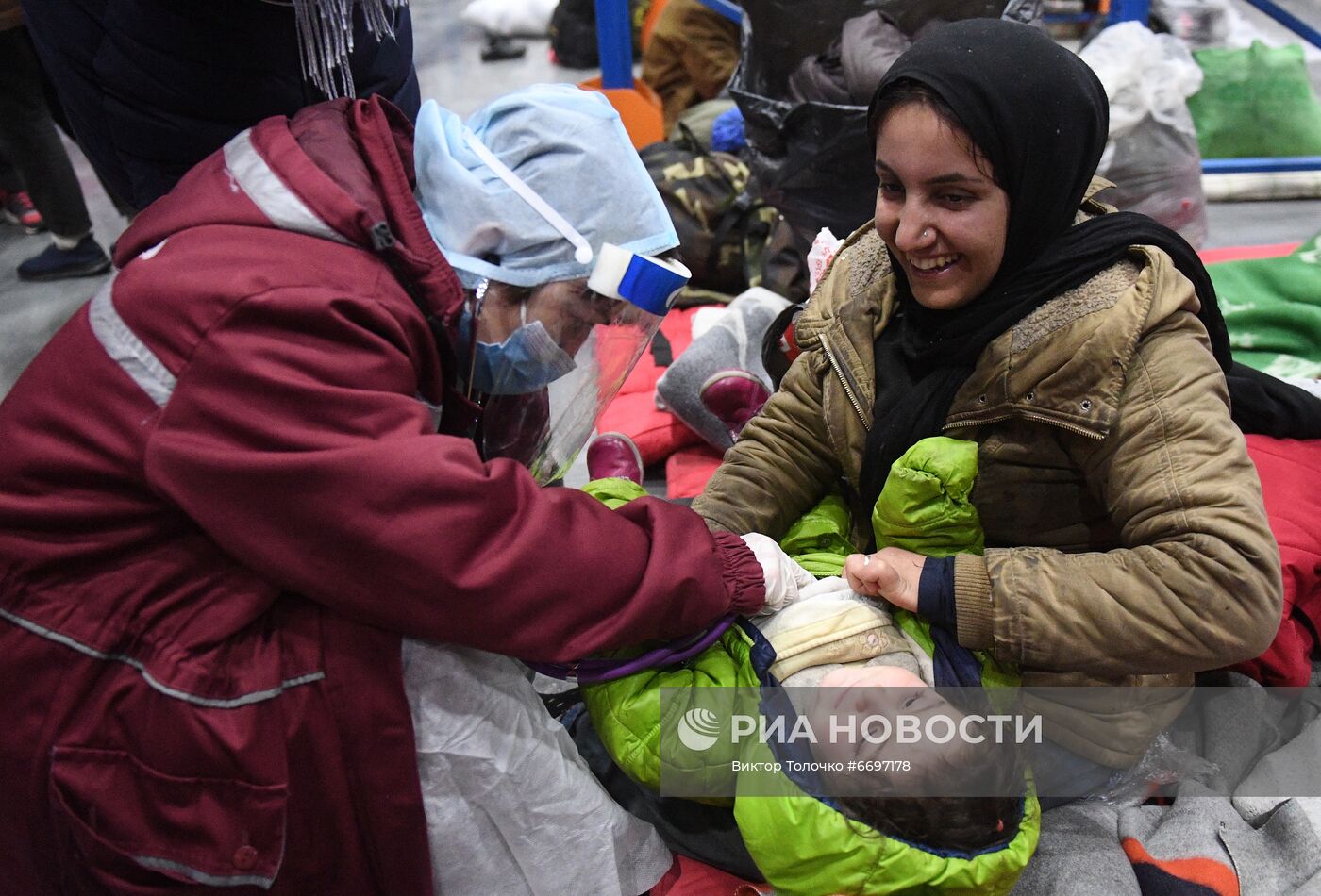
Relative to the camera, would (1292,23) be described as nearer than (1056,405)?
No

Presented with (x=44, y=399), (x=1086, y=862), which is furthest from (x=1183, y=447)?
(x=44, y=399)

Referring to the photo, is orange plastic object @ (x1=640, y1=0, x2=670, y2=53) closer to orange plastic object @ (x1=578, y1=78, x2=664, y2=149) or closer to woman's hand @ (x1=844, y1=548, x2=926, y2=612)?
orange plastic object @ (x1=578, y1=78, x2=664, y2=149)

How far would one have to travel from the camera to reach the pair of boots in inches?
106

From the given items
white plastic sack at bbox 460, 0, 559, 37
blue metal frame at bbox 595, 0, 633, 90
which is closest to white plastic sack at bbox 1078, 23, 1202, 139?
blue metal frame at bbox 595, 0, 633, 90

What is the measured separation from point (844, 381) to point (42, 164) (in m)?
3.09

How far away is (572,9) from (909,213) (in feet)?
16.0

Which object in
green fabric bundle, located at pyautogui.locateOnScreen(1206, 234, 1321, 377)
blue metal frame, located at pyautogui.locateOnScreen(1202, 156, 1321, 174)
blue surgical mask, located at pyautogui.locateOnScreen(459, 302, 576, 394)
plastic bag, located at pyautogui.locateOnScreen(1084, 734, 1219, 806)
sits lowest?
blue metal frame, located at pyautogui.locateOnScreen(1202, 156, 1321, 174)

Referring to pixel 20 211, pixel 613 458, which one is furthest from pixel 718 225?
pixel 20 211

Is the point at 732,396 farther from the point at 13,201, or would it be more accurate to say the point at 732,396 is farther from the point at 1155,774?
the point at 13,201

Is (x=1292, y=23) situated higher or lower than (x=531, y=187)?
lower

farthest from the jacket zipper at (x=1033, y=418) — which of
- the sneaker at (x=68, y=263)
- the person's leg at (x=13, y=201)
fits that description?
the person's leg at (x=13, y=201)

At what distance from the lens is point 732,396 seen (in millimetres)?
2688

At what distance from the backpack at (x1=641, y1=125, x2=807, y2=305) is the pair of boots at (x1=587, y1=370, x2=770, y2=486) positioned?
733mm

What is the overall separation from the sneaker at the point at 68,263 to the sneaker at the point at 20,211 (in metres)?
0.35
